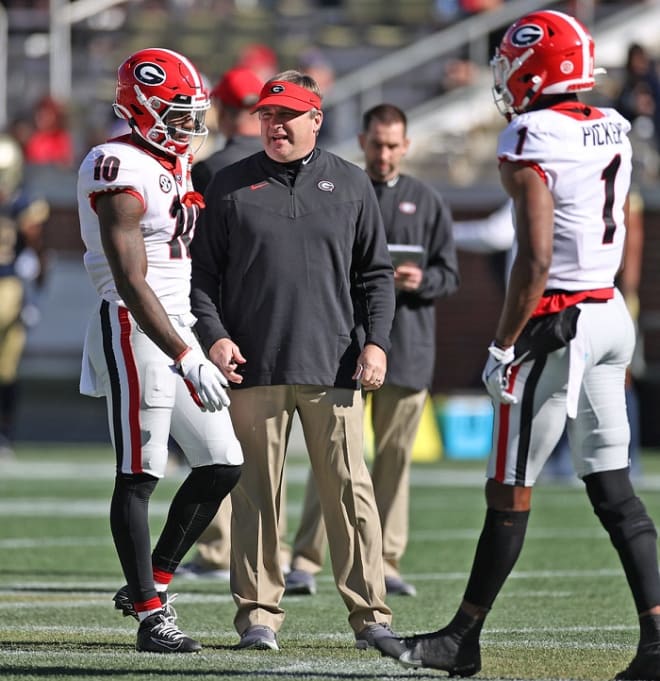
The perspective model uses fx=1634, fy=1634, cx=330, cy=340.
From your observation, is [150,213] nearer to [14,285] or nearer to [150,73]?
[150,73]

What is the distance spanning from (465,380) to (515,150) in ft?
37.5

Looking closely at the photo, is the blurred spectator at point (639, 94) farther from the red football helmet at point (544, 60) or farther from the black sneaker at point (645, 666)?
the black sneaker at point (645, 666)

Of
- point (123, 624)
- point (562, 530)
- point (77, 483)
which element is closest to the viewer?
point (123, 624)

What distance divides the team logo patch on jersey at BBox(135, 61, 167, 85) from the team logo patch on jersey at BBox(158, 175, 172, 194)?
0.33m

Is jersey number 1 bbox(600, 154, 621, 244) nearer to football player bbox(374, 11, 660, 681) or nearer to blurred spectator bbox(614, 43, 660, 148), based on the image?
football player bbox(374, 11, 660, 681)

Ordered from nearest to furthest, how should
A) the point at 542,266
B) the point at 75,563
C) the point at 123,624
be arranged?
the point at 542,266 < the point at 123,624 < the point at 75,563

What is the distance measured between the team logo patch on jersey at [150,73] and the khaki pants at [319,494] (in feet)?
3.58

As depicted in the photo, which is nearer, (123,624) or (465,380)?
(123,624)

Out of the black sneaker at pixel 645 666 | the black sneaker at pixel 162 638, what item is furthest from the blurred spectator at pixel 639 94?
the black sneaker at pixel 645 666

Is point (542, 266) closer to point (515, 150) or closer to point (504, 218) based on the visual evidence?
point (515, 150)

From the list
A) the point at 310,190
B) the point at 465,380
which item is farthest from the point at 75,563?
the point at 465,380

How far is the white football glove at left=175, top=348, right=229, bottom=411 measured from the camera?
16.9ft

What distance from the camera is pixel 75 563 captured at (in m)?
7.94

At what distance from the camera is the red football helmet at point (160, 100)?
540 centimetres
